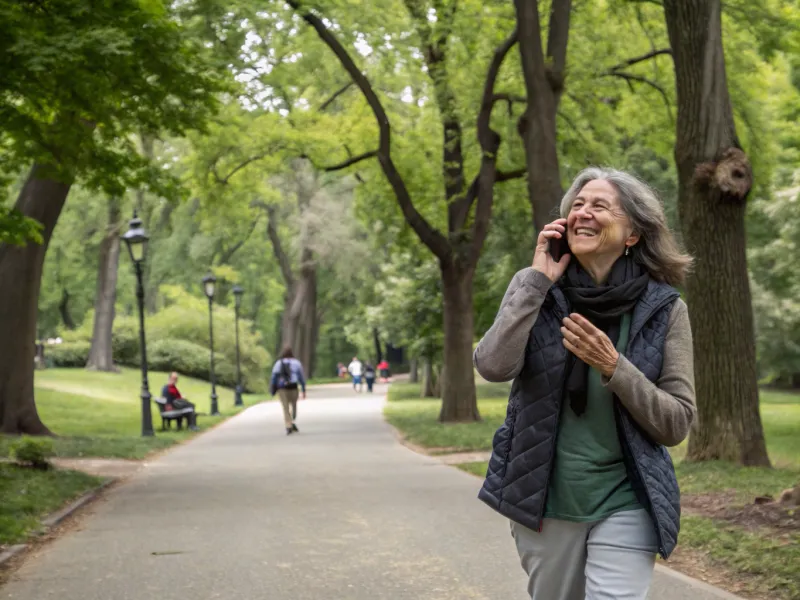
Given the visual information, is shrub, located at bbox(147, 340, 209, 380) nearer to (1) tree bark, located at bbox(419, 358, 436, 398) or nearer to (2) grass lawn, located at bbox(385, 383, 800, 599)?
(1) tree bark, located at bbox(419, 358, 436, 398)

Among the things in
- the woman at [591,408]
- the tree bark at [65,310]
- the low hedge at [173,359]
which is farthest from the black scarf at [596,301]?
the tree bark at [65,310]

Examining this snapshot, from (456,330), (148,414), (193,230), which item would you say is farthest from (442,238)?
(193,230)

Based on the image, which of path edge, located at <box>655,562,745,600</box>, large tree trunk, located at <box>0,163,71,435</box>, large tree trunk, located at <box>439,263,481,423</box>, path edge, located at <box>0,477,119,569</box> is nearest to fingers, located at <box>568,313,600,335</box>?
path edge, located at <box>655,562,745,600</box>

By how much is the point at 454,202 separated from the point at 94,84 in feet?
46.7

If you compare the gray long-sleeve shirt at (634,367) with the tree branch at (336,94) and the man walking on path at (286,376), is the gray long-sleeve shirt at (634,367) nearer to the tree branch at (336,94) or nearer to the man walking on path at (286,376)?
the man walking on path at (286,376)

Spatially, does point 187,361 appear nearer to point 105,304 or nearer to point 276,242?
point 105,304

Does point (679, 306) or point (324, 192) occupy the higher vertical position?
point (324, 192)

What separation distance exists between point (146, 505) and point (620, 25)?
15.3 metres

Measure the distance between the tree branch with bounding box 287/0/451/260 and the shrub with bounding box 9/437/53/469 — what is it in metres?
9.59

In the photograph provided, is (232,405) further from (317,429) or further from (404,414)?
(317,429)

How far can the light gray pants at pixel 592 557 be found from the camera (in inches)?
137

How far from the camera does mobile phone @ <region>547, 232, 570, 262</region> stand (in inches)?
146

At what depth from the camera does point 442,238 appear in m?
25.3

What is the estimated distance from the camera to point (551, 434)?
11.6 feet
